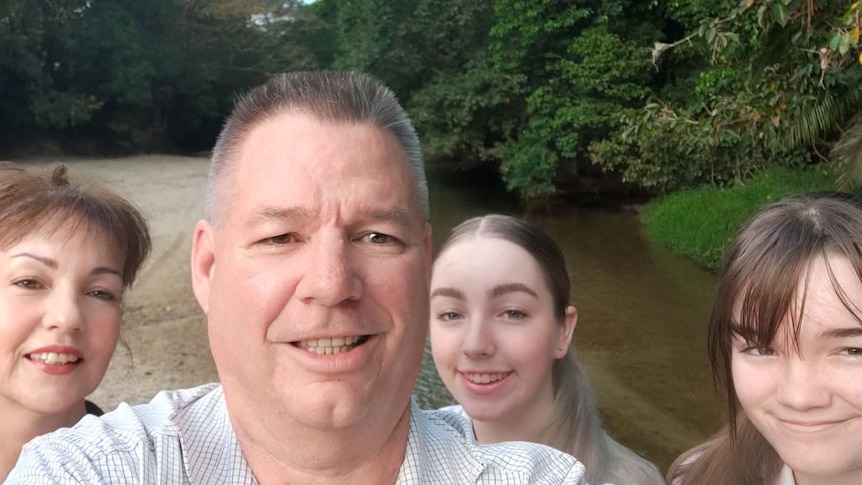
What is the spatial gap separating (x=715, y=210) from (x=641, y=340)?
4106mm

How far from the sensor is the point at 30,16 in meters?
19.7

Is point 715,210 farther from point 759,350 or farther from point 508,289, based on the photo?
point 759,350

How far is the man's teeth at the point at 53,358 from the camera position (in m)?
1.92

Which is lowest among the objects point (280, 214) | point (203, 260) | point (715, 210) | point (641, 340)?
point (641, 340)

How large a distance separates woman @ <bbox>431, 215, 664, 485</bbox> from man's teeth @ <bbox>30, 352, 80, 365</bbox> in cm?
98

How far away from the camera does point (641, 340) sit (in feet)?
24.4

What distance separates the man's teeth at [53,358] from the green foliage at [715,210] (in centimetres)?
866

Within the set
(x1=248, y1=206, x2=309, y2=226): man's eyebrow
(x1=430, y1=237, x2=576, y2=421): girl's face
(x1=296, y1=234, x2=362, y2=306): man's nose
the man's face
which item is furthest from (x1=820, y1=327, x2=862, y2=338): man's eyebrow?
(x1=248, y1=206, x2=309, y2=226): man's eyebrow

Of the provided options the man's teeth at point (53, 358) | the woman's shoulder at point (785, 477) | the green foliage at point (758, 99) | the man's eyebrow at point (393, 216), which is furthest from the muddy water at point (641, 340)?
the man's eyebrow at point (393, 216)

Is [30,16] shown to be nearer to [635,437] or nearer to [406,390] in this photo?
[635,437]

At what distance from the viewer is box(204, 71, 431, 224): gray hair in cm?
133

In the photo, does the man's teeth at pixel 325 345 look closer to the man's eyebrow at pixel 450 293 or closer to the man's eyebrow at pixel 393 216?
the man's eyebrow at pixel 393 216

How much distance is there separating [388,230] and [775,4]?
3.88m

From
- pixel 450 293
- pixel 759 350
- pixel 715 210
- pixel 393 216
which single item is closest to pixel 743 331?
pixel 759 350
